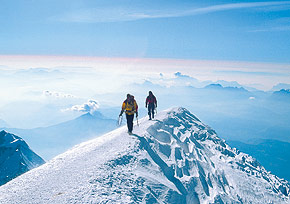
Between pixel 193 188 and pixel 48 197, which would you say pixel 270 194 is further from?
pixel 48 197

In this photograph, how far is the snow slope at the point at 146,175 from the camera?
943 cm

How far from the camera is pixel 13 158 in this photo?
128 m

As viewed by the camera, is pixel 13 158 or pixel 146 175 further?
pixel 13 158

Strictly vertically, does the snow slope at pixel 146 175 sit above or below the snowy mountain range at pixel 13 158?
above

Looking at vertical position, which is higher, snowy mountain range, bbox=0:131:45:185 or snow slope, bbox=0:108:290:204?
snow slope, bbox=0:108:290:204

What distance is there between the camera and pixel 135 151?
544 inches

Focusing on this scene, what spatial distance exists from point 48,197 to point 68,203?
1.24 m

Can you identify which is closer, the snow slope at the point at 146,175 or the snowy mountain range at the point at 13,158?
the snow slope at the point at 146,175

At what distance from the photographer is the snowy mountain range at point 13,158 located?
4586 inches

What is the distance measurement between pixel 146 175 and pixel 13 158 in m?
145

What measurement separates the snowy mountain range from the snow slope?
112m

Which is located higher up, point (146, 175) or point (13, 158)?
point (146, 175)

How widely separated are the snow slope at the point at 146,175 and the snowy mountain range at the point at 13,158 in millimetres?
112365

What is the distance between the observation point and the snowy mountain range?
11649cm
